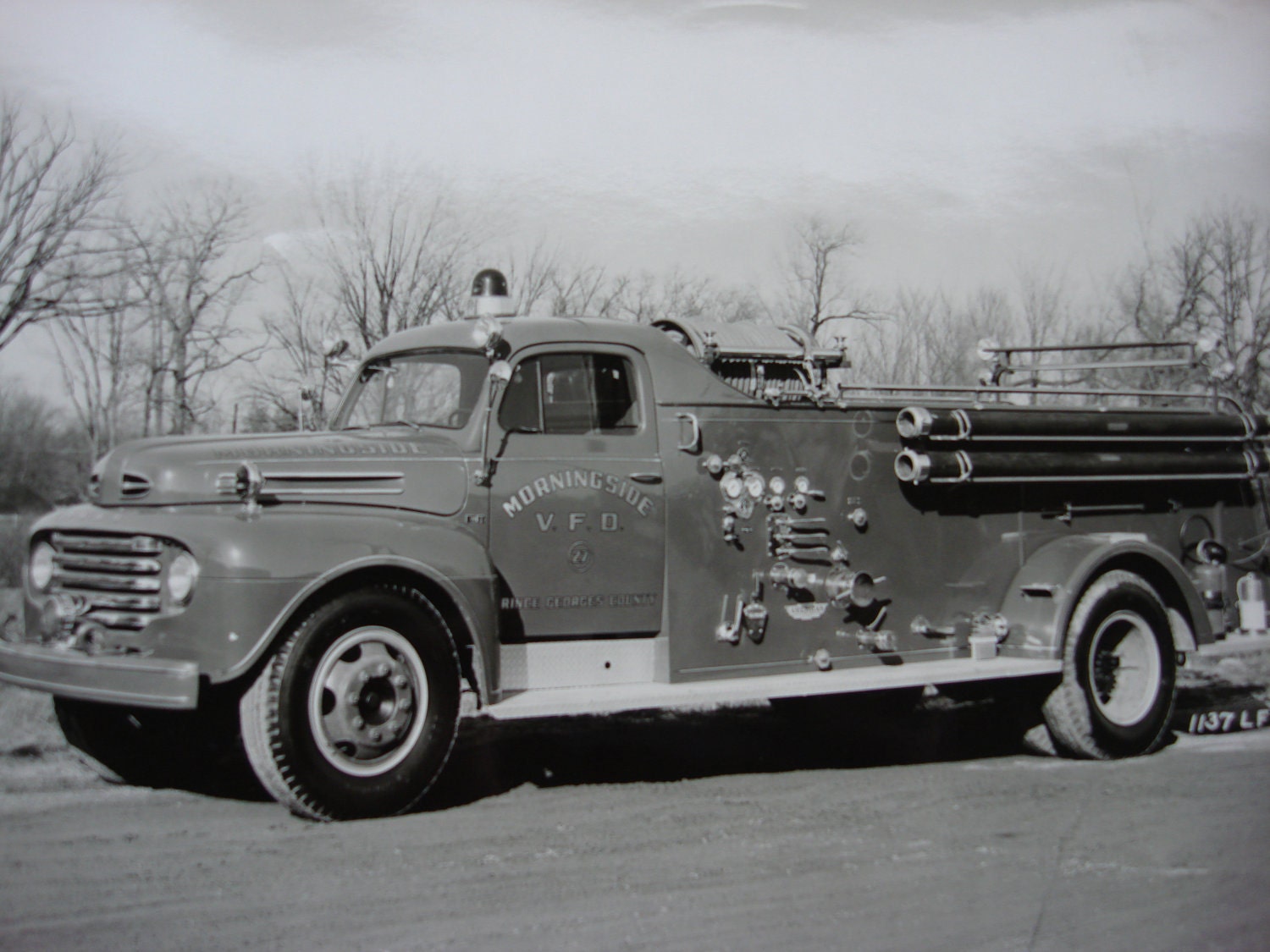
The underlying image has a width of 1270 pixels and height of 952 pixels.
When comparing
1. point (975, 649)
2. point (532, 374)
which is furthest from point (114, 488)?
point (975, 649)

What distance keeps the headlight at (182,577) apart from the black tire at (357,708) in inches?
16.3

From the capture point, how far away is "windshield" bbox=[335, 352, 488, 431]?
6.11 m

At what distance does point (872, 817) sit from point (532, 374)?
2.50m

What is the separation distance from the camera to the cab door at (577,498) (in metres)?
5.82

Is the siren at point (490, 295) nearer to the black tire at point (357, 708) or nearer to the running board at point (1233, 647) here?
the black tire at point (357, 708)

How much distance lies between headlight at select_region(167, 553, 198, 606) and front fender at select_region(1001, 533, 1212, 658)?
4305mm

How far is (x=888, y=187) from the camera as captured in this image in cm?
888

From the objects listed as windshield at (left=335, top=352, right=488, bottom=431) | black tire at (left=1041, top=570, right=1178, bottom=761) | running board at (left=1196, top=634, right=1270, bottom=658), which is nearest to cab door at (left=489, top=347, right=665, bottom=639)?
windshield at (left=335, top=352, right=488, bottom=431)

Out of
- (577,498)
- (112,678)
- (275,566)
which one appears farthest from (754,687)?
(112,678)

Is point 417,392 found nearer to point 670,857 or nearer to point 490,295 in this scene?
point 490,295

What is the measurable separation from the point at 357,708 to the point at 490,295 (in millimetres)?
2305

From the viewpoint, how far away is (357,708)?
16.9 ft

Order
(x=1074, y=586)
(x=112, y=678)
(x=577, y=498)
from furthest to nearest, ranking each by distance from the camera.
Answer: (x=1074, y=586), (x=577, y=498), (x=112, y=678)

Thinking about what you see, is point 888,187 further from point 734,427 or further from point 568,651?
point 568,651
